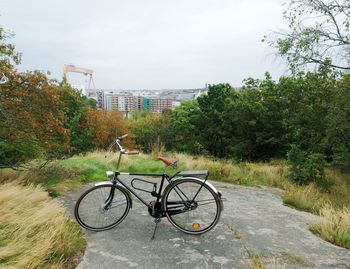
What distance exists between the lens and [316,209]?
5.98m

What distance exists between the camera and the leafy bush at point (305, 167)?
32.6 feet

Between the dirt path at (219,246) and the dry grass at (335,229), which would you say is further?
the dry grass at (335,229)

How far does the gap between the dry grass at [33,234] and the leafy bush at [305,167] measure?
7711 millimetres

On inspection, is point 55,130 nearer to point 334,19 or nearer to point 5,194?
point 5,194

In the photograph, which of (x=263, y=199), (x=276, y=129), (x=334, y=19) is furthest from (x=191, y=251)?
(x=276, y=129)

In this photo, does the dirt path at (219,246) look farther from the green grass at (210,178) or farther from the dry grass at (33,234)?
the green grass at (210,178)

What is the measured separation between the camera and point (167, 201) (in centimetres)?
413

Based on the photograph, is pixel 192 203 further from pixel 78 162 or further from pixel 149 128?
pixel 149 128

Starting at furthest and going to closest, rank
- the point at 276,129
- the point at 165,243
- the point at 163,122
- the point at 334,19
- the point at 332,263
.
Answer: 1. the point at 163,122
2. the point at 276,129
3. the point at 334,19
4. the point at 165,243
5. the point at 332,263

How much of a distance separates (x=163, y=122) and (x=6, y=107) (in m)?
45.5

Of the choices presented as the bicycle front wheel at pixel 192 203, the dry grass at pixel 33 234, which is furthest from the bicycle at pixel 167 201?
the dry grass at pixel 33 234

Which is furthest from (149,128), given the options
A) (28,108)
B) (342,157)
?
(28,108)

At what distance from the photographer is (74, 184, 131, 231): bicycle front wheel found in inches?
163

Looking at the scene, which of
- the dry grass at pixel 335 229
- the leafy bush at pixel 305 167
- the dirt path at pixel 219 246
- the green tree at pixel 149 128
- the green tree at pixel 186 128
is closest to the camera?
the dirt path at pixel 219 246
